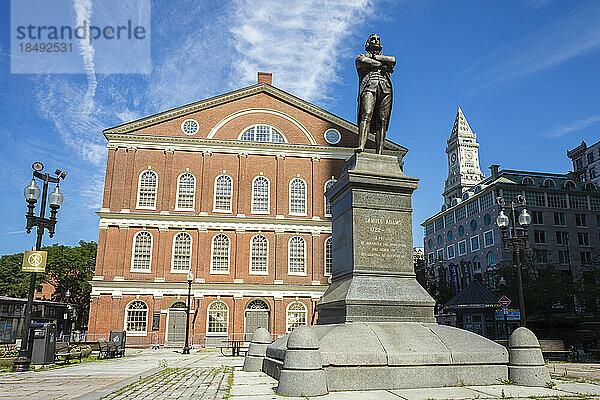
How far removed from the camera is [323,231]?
126 feet

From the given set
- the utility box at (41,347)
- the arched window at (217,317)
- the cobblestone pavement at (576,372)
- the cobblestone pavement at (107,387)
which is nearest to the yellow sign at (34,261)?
the utility box at (41,347)

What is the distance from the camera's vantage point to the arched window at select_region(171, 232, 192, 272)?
120 ft

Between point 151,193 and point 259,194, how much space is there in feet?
27.2

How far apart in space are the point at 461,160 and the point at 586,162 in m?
45.3

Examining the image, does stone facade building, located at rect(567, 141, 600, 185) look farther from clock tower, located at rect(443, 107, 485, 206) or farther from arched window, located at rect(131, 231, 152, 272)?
arched window, located at rect(131, 231, 152, 272)

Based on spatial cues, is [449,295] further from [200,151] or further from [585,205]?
[200,151]

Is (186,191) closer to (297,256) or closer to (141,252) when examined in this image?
(141,252)

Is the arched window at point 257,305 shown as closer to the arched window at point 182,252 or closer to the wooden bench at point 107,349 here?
the arched window at point 182,252

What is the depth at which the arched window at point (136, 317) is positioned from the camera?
35.1 m

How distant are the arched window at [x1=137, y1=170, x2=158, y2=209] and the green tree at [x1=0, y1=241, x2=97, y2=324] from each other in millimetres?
21202

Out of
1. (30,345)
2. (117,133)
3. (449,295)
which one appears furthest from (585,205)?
(30,345)

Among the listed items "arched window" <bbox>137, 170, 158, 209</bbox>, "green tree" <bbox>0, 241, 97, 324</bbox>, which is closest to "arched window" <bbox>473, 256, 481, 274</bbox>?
"arched window" <bbox>137, 170, 158, 209</bbox>

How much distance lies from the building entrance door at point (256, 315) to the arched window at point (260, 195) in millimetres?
7071

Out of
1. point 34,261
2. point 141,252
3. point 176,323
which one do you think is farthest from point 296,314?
point 34,261
